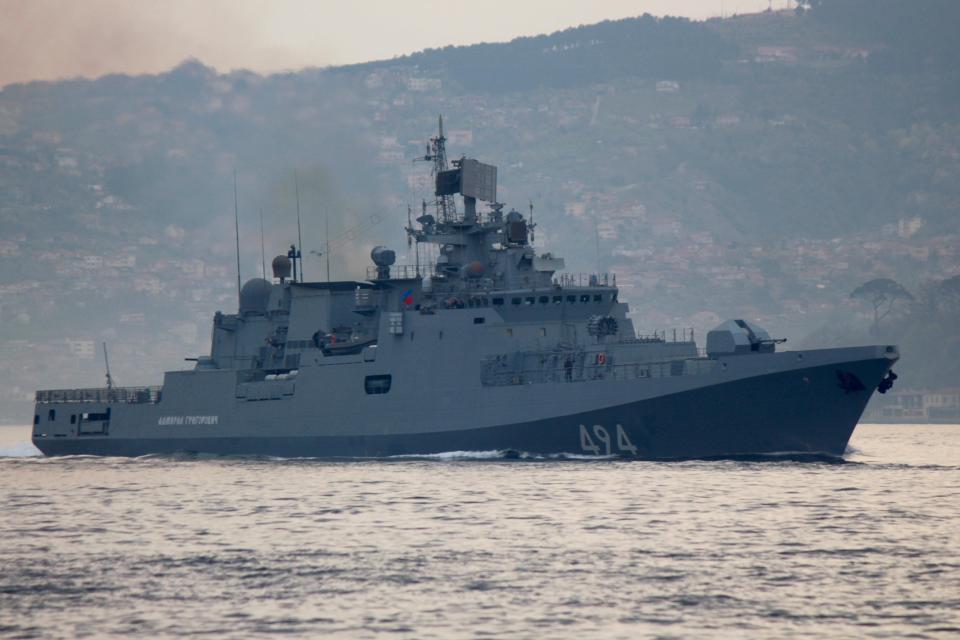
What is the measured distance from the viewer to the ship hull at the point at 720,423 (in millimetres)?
34125

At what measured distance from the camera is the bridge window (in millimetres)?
39562

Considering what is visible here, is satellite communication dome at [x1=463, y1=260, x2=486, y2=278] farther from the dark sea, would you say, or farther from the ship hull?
the dark sea

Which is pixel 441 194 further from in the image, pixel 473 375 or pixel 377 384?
pixel 473 375

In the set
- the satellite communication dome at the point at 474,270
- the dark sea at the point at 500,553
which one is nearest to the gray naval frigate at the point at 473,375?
the satellite communication dome at the point at 474,270

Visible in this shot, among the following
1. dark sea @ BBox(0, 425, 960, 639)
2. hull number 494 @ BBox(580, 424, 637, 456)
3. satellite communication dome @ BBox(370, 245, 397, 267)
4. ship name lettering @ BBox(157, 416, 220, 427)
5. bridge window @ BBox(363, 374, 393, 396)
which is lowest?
dark sea @ BBox(0, 425, 960, 639)

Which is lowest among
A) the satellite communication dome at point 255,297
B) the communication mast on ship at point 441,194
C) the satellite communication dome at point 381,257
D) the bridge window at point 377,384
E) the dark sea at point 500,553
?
the dark sea at point 500,553

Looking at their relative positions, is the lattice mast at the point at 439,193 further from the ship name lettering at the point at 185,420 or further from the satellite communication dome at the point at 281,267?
the ship name lettering at the point at 185,420

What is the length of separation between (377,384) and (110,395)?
12328 mm

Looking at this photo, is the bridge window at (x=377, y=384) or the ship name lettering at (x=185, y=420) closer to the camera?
the bridge window at (x=377, y=384)

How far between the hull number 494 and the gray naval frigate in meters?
0.04

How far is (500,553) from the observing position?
76.6ft

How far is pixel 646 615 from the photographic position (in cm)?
1867

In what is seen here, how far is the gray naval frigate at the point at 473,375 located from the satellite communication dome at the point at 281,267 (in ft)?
0.17

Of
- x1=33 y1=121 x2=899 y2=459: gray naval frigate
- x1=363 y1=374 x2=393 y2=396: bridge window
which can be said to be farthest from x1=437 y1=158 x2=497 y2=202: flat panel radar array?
x1=363 y1=374 x2=393 y2=396: bridge window
